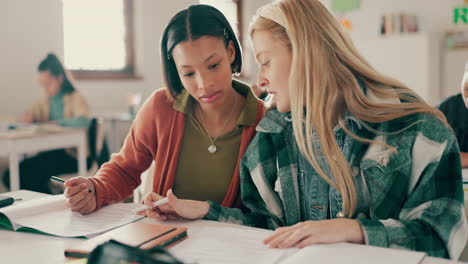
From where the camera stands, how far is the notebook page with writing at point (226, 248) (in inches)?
29.2

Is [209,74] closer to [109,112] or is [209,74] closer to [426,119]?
[426,119]

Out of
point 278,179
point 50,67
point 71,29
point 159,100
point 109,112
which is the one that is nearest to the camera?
point 278,179

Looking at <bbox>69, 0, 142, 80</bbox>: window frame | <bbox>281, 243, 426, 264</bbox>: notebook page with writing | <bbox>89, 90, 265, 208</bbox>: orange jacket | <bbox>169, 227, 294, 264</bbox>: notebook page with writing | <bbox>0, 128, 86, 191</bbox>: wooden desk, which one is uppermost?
<bbox>69, 0, 142, 80</bbox>: window frame

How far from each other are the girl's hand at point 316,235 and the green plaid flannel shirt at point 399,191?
26 millimetres

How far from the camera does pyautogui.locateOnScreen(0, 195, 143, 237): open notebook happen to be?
0.96m

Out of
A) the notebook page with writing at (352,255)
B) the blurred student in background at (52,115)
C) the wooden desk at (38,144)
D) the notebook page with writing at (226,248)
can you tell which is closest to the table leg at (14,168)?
the wooden desk at (38,144)

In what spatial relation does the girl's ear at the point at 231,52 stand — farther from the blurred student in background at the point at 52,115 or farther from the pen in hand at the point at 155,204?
the blurred student in background at the point at 52,115

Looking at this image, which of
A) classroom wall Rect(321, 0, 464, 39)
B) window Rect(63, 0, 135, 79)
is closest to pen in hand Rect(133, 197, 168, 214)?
window Rect(63, 0, 135, 79)

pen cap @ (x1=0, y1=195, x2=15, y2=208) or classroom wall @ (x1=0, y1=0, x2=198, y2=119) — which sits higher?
classroom wall @ (x1=0, y1=0, x2=198, y2=119)

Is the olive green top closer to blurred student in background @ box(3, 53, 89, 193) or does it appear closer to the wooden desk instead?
the wooden desk

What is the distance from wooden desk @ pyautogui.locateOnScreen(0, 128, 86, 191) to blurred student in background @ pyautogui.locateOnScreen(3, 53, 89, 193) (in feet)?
0.30

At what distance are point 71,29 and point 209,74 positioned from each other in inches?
142

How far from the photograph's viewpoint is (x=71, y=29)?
440cm

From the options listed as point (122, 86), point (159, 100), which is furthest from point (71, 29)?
point (159, 100)
